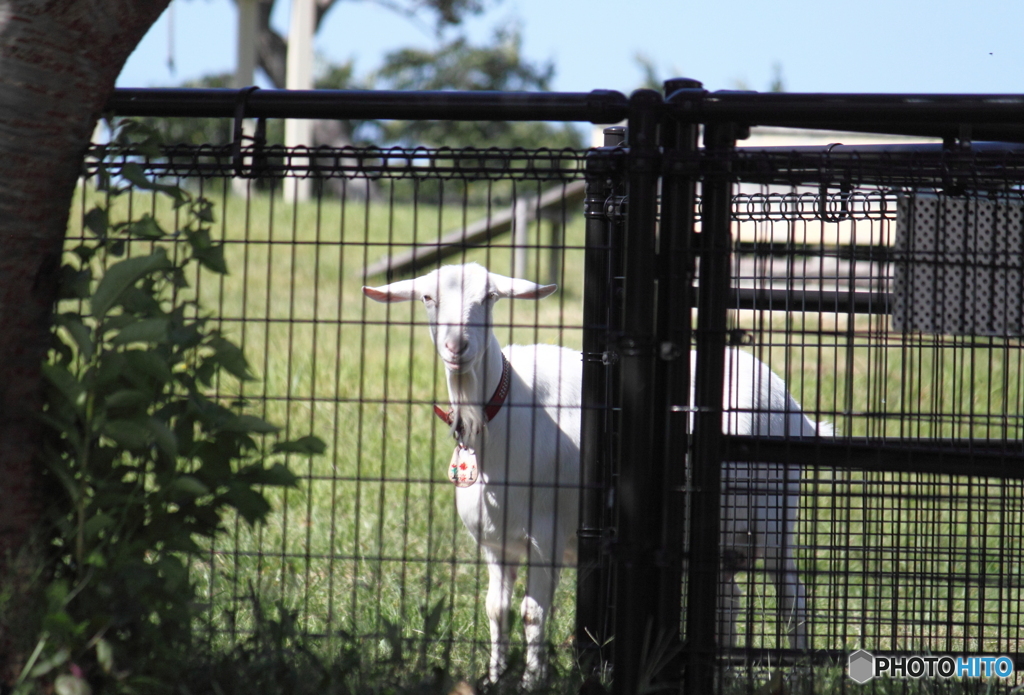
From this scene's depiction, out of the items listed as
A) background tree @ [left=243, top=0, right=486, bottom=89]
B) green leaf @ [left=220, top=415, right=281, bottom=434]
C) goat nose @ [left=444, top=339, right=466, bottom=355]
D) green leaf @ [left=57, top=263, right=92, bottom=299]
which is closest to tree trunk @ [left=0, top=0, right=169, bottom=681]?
green leaf @ [left=57, top=263, right=92, bottom=299]

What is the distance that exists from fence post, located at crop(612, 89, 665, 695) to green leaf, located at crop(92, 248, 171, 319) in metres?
1.28

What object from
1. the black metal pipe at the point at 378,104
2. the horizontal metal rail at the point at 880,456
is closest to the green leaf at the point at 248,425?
the black metal pipe at the point at 378,104

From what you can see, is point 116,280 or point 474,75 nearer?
point 116,280

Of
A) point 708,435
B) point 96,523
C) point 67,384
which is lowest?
point 96,523

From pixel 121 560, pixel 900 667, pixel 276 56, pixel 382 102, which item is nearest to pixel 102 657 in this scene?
pixel 121 560

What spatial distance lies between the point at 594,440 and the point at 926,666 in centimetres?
127

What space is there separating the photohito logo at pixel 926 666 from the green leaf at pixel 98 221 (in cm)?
253

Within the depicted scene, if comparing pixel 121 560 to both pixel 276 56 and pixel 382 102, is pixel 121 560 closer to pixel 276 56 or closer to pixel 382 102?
pixel 382 102

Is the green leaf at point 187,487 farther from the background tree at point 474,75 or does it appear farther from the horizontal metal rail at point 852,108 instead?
the background tree at point 474,75

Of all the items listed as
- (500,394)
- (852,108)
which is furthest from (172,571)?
(852,108)

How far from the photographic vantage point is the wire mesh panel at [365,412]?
2.69 meters

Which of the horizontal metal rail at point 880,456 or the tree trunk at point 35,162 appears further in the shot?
the horizontal metal rail at point 880,456

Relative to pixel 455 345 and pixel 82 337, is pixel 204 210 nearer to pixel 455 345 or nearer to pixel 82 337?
pixel 82 337

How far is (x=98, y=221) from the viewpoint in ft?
8.34
